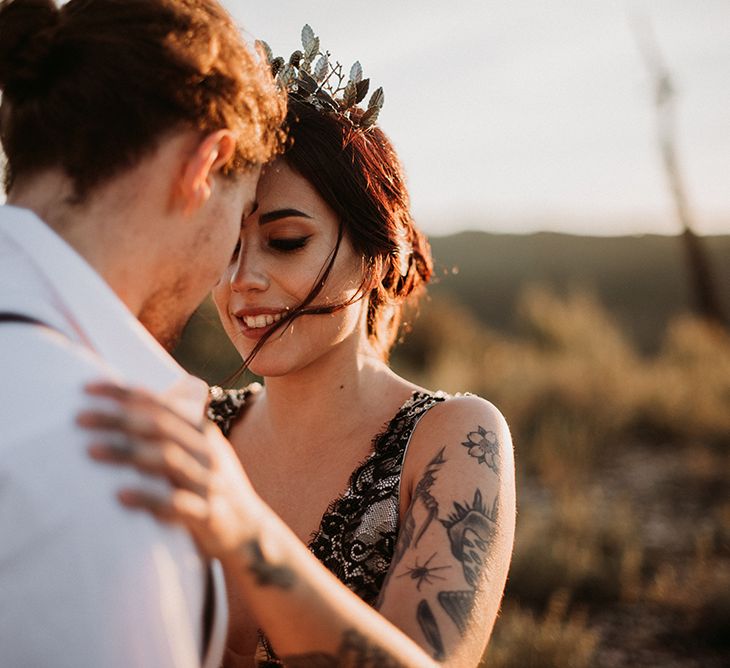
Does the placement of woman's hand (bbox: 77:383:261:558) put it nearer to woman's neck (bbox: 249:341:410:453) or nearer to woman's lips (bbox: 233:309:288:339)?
woman's lips (bbox: 233:309:288:339)

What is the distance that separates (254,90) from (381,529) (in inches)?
51.7

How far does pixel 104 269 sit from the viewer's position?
1406mm

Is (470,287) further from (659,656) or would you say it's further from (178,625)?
(178,625)

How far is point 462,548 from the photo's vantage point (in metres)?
2.03

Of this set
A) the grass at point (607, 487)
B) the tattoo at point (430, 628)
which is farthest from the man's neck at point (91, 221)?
the grass at point (607, 487)

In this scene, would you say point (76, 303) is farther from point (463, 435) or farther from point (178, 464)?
point (463, 435)

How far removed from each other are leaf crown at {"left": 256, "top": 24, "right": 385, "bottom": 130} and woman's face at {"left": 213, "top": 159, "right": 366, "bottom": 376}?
290mm

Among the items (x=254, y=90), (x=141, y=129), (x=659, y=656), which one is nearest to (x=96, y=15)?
(x=141, y=129)

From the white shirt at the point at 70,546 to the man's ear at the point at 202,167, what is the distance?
426 mm

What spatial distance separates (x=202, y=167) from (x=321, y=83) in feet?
4.41

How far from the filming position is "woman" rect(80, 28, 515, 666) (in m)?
2.04

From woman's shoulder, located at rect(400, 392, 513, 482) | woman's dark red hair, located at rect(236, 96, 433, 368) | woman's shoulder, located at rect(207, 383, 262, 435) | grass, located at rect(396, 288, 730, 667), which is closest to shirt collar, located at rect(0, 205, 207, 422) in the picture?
woman's shoulder, located at rect(400, 392, 513, 482)

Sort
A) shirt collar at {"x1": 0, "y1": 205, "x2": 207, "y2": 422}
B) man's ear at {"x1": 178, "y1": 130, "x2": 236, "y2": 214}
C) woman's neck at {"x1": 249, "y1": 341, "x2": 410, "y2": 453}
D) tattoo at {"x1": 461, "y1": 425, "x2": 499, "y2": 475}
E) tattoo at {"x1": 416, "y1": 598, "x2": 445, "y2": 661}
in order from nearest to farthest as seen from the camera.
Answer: shirt collar at {"x1": 0, "y1": 205, "x2": 207, "y2": 422}, man's ear at {"x1": 178, "y1": 130, "x2": 236, "y2": 214}, tattoo at {"x1": 416, "y1": 598, "x2": 445, "y2": 661}, tattoo at {"x1": 461, "y1": 425, "x2": 499, "y2": 475}, woman's neck at {"x1": 249, "y1": 341, "x2": 410, "y2": 453}

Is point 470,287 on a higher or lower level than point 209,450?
lower
